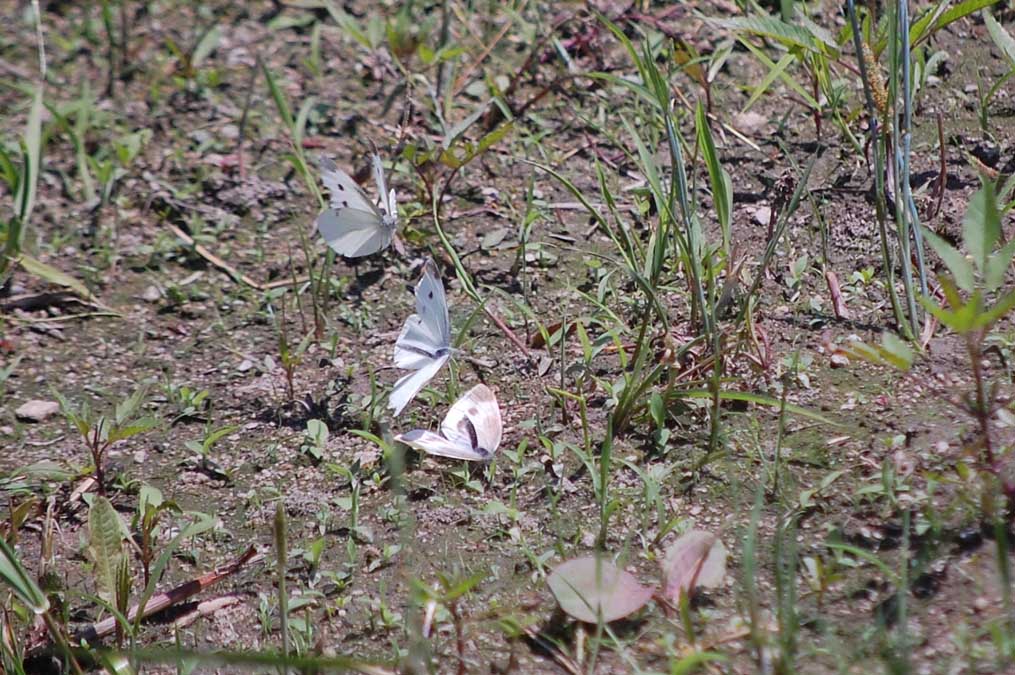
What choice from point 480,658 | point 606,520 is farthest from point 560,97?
point 480,658

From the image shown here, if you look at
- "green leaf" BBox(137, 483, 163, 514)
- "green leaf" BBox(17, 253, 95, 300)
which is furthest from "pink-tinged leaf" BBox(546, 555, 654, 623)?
"green leaf" BBox(17, 253, 95, 300)

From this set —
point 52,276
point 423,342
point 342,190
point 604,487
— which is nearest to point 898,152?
point 604,487

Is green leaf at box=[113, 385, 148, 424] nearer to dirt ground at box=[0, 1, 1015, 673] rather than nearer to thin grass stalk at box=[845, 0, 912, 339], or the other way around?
dirt ground at box=[0, 1, 1015, 673]

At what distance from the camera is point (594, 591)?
1.84m

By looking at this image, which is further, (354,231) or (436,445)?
(354,231)

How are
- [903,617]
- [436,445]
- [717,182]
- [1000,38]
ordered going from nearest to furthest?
[903,617]
[436,445]
[717,182]
[1000,38]

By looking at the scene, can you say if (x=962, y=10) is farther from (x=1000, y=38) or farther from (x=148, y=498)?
(x=148, y=498)

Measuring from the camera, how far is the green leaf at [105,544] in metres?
2.03

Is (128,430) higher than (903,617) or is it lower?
higher

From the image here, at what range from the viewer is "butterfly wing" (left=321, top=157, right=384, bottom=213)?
96.7 inches

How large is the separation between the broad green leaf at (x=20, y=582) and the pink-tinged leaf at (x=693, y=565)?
3.51 ft

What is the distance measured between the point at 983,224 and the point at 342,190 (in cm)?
139

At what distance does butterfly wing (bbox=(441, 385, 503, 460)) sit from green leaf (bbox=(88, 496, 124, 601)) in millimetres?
658

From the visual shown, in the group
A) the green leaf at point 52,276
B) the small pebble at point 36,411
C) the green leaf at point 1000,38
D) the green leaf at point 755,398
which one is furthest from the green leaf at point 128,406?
the green leaf at point 1000,38
